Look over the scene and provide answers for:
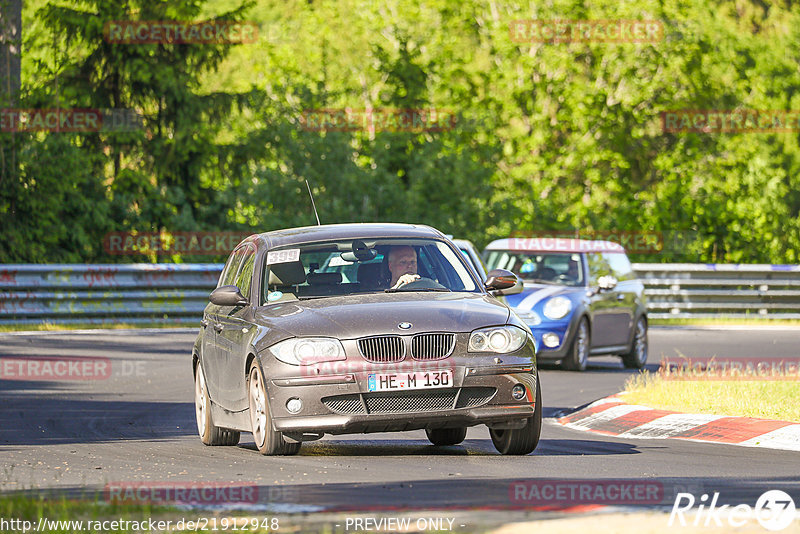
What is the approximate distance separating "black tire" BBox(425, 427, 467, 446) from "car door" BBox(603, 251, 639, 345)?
9590 mm

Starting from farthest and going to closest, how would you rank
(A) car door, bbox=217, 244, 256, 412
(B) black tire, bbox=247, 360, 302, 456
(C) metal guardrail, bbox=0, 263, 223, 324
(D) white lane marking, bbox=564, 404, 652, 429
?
(C) metal guardrail, bbox=0, 263, 223, 324 → (D) white lane marking, bbox=564, 404, 652, 429 → (A) car door, bbox=217, 244, 256, 412 → (B) black tire, bbox=247, 360, 302, 456

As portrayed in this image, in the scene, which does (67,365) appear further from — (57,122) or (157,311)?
(57,122)

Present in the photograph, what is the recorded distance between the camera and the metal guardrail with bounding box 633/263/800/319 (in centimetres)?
3173

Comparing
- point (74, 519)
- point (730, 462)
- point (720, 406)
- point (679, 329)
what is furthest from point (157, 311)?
point (74, 519)

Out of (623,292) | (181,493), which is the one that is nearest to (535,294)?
(623,292)

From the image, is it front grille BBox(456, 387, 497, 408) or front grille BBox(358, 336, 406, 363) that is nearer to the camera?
front grille BBox(358, 336, 406, 363)

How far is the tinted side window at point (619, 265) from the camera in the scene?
21.1 m

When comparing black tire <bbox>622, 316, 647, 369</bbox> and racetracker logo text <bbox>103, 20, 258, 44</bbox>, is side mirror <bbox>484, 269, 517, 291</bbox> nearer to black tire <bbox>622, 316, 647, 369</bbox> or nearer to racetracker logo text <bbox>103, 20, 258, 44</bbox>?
black tire <bbox>622, 316, 647, 369</bbox>

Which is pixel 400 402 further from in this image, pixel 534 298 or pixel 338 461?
pixel 534 298

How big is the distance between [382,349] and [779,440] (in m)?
3.36

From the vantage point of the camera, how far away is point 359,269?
10.9 m

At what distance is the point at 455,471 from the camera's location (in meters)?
9.20

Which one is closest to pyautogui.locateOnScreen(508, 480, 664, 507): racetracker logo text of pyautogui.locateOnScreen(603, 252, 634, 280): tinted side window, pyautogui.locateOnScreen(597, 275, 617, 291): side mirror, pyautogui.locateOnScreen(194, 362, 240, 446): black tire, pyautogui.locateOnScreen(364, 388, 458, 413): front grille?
pyautogui.locateOnScreen(364, 388, 458, 413): front grille

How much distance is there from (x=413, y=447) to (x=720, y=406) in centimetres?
320
